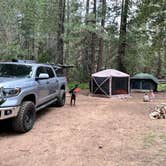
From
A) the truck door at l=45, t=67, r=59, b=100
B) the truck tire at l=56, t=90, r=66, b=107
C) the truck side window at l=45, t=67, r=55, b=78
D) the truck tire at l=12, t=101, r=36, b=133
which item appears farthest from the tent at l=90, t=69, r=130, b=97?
the truck tire at l=12, t=101, r=36, b=133

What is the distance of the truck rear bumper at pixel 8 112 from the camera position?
4657 millimetres

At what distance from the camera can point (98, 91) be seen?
12.6 meters

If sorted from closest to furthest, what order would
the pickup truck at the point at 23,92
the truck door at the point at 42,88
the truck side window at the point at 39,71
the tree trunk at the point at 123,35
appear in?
the pickup truck at the point at 23,92 < the truck door at the point at 42,88 < the truck side window at the point at 39,71 < the tree trunk at the point at 123,35

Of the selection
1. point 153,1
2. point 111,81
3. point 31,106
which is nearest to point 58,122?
point 31,106

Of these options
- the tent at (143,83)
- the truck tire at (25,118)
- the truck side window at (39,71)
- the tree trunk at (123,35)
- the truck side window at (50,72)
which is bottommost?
the tent at (143,83)

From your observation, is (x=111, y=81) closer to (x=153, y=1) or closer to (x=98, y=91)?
(x=98, y=91)

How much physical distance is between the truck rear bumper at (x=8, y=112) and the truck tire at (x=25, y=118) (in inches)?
5.5

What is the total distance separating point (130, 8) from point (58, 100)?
38.8 ft

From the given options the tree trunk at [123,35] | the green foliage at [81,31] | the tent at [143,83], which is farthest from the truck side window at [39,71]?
the tree trunk at [123,35]

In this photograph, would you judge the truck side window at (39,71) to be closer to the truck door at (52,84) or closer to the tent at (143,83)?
the truck door at (52,84)

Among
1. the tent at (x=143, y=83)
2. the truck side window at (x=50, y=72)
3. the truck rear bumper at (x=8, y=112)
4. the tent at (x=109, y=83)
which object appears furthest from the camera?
the tent at (x=143, y=83)

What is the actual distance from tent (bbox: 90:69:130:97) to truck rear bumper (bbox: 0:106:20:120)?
25.4 feet

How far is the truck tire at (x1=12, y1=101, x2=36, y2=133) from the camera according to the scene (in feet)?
16.4

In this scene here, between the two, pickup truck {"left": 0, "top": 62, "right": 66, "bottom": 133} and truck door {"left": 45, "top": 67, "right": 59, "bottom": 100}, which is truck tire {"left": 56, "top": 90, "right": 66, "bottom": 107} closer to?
truck door {"left": 45, "top": 67, "right": 59, "bottom": 100}
